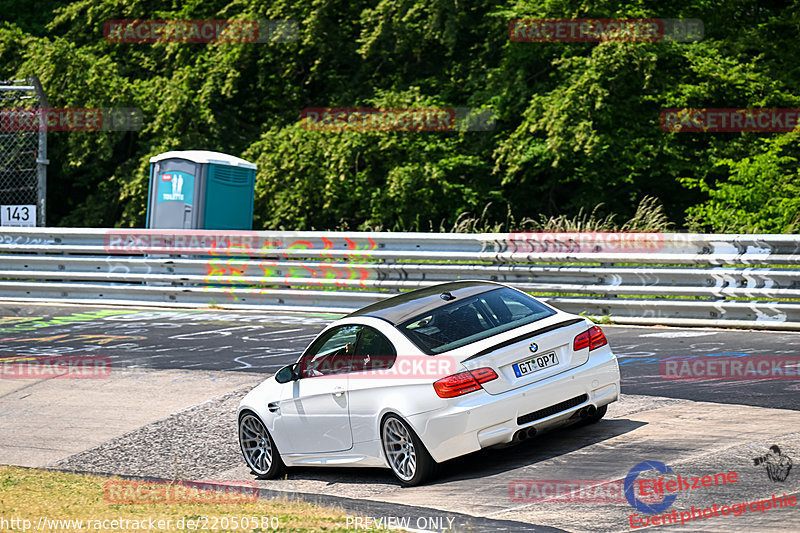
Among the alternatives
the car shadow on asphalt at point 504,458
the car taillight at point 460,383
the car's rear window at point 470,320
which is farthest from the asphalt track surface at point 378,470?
the car's rear window at point 470,320

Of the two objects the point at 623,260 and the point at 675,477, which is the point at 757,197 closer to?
the point at 623,260

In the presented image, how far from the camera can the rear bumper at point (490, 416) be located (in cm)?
774

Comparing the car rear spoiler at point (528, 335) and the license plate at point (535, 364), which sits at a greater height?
the car rear spoiler at point (528, 335)

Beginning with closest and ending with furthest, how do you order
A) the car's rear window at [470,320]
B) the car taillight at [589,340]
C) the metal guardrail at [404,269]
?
the car's rear window at [470,320] < the car taillight at [589,340] < the metal guardrail at [404,269]

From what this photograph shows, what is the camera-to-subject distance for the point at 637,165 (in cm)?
2334

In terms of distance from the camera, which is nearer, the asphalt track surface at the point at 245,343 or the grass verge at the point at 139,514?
the grass verge at the point at 139,514

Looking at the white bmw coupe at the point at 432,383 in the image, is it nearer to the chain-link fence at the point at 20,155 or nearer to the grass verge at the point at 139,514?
the grass verge at the point at 139,514

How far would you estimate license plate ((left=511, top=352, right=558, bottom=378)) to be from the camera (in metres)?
8.04

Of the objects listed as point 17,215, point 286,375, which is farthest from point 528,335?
point 17,215

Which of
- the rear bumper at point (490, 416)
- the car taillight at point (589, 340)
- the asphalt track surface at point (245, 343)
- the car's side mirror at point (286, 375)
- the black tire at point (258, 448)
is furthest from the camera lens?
the asphalt track surface at point (245, 343)

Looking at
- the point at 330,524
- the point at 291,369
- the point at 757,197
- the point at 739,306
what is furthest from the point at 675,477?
the point at 757,197

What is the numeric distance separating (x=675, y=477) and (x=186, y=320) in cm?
1105

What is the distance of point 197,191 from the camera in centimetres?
1823

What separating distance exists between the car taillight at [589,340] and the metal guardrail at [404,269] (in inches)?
205
